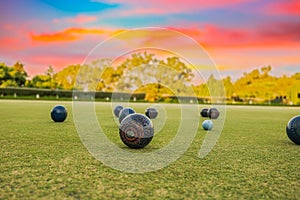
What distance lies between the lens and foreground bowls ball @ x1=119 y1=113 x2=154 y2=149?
25.3 feet

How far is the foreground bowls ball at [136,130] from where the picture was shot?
7727 mm

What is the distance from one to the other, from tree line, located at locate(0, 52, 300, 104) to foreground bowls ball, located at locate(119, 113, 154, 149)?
1749 inches

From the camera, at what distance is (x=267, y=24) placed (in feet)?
109

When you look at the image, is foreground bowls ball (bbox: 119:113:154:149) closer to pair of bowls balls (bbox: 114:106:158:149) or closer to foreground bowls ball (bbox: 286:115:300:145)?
pair of bowls balls (bbox: 114:106:158:149)

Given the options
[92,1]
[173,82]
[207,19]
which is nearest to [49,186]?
[92,1]

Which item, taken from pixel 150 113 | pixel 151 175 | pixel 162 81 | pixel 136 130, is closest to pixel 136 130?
pixel 136 130

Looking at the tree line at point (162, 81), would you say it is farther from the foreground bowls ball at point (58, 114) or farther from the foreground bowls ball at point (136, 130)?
the foreground bowls ball at point (136, 130)

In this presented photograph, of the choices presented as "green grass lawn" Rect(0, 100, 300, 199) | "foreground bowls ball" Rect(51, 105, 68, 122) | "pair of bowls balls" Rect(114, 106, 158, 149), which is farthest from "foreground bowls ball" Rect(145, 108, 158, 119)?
"pair of bowls balls" Rect(114, 106, 158, 149)

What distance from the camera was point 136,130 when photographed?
785 cm

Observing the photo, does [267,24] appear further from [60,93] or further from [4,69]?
[4,69]

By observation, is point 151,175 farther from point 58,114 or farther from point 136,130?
point 58,114

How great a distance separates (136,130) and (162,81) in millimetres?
44929

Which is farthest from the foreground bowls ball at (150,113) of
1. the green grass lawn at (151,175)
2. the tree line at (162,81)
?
the tree line at (162,81)

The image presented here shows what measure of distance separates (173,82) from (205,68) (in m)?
42.8
